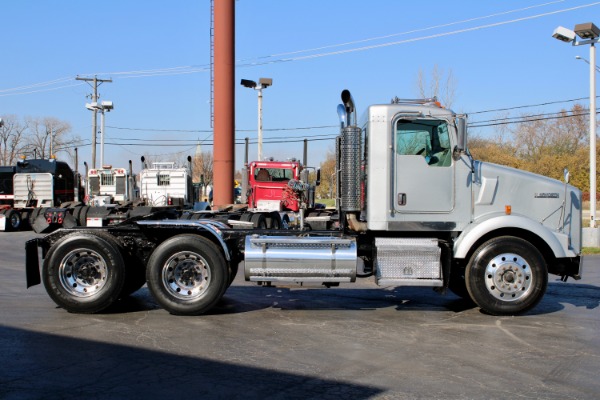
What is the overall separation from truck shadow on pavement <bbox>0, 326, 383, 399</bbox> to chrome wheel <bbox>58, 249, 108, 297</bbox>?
1.81 m

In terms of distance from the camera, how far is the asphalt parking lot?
5.11 meters

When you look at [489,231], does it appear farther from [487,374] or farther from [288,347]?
[288,347]

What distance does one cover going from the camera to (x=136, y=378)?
5.33m

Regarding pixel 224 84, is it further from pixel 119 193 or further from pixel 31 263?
pixel 31 263

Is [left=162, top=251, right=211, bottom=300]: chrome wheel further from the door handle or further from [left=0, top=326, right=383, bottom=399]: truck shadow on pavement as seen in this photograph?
the door handle

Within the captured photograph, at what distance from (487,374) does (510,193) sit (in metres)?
3.47

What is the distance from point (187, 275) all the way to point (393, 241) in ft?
9.61

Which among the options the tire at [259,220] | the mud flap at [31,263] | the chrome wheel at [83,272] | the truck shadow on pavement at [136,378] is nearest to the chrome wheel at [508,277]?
the truck shadow on pavement at [136,378]

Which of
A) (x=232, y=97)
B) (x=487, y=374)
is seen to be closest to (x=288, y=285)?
(x=487, y=374)

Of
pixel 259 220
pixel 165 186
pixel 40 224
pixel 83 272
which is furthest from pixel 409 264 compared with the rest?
pixel 40 224

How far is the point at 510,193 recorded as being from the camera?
8297 mm

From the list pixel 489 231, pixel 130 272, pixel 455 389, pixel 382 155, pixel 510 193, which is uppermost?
pixel 382 155

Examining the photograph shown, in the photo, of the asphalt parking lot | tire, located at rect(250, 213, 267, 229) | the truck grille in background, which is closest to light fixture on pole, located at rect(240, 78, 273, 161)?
tire, located at rect(250, 213, 267, 229)

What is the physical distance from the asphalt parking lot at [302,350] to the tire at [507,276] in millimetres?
270
